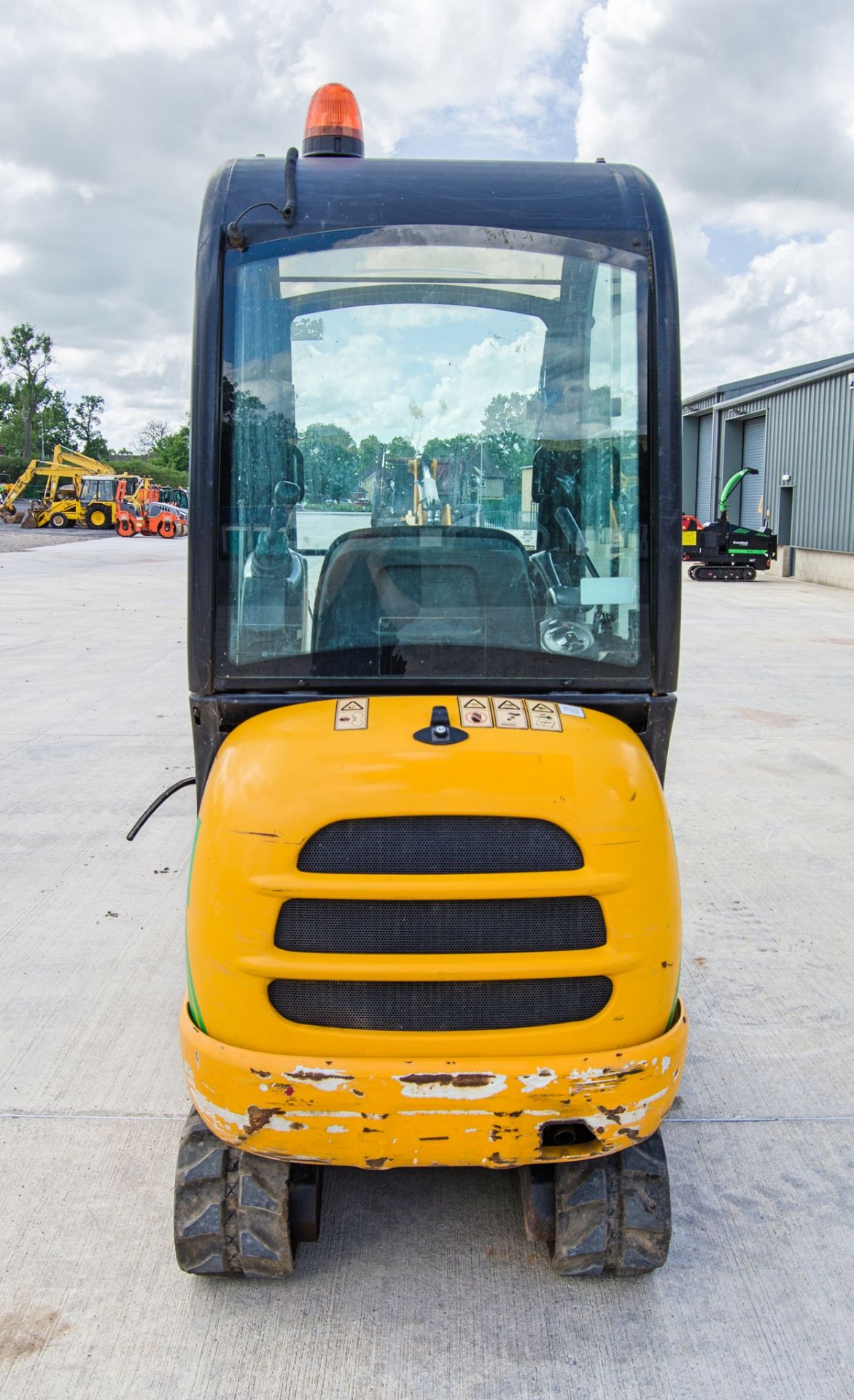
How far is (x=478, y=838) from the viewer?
7.56ft

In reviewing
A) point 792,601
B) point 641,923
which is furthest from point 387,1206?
point 792,601

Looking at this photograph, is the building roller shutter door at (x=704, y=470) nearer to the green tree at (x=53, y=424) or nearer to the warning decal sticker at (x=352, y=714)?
the warning decal sticker at (x=352, y=714)

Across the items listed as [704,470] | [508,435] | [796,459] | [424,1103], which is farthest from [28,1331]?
[704,470]

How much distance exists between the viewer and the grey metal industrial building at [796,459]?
24.7 m

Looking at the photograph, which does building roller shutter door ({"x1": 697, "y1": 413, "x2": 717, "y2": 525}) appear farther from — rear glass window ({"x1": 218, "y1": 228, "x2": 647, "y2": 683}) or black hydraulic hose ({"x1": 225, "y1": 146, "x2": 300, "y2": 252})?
black hydraulic hose ({"x1": 225, "y1": 146, "x2": 300, "y2": 252})

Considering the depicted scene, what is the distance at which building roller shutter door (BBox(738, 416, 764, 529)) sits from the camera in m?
31.2

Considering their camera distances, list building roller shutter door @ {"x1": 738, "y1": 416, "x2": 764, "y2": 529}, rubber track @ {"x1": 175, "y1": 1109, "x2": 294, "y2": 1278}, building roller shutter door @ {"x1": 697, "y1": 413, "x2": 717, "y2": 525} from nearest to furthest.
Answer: rubber track @ {"x1": 175, "y1": 1109, "x2": 294, "y2": 1278}
building roller shutter door @ {"x1": 738, "y1": 416, "x2": 764, "y2": 529}
building roller shutter door @ {"x1": 697, "y1": 413, "x2": 717, "y2": 525}

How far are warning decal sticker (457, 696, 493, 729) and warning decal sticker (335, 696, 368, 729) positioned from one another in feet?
0.68

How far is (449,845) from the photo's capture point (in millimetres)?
2303

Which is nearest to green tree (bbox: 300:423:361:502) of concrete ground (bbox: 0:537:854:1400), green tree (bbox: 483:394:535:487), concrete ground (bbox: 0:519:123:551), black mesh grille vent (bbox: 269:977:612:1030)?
green tree (bbox: 483:394:535:487)

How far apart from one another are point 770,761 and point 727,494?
18374 millimetres

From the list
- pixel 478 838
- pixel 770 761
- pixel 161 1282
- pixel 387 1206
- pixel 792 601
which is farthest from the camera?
pixel 792 601

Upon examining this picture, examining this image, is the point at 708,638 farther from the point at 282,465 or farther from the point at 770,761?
the point at 282,465

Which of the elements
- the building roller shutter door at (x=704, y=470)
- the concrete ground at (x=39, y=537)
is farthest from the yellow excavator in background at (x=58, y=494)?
the building roller shutter door at (x=704, y=470)
